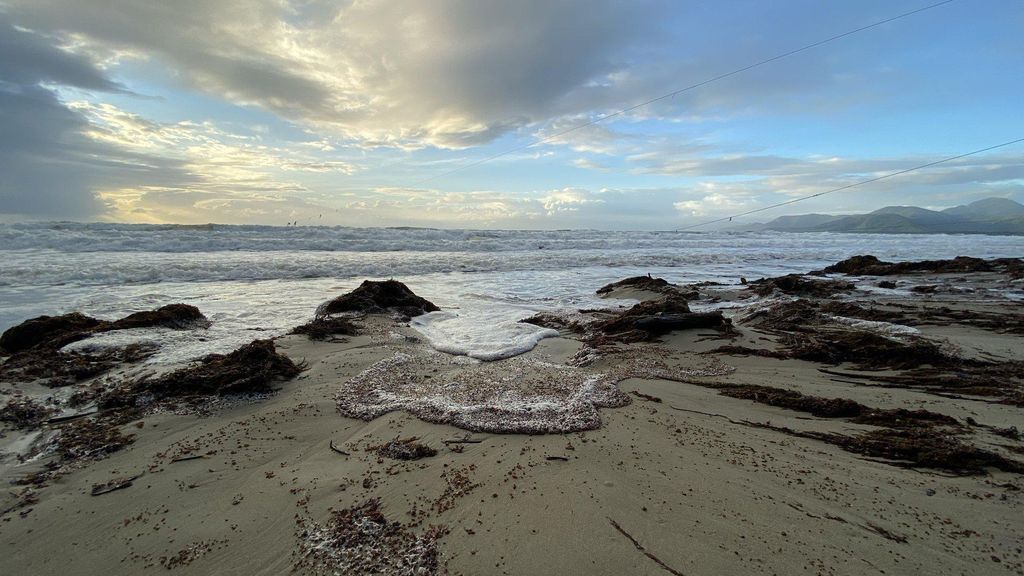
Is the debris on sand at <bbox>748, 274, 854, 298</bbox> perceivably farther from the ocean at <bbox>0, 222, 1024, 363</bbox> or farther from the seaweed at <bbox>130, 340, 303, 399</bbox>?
the seaweed at <bbox>130, 340, 303, 399</bbox>

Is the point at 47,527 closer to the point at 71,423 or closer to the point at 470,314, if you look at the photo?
the point at 71,423

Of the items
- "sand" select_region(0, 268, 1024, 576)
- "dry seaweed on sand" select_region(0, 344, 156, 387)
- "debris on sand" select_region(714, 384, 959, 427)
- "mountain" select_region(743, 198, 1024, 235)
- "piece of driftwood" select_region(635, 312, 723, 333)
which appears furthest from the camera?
"mountain" select_region(743, 198, 1024, 235)

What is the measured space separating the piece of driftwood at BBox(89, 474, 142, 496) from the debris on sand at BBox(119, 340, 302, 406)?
1.29 meters

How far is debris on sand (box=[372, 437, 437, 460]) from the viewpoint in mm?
2900

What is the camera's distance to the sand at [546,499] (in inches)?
77.7

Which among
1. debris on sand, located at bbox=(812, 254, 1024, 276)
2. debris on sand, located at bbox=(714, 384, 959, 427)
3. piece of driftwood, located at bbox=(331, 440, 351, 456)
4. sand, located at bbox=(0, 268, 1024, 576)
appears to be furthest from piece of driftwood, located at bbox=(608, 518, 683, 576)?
debris on sand, located at bbox=(812, 254, 1024, 276)

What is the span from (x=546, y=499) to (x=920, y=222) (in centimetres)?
7409

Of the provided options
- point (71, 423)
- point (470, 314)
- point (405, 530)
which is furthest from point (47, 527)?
point (470, 314)

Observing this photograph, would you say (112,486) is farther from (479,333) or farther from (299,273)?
(299,273)

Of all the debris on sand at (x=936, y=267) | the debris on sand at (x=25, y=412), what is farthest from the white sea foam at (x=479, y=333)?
the debris on sand at (x=936, y=267)

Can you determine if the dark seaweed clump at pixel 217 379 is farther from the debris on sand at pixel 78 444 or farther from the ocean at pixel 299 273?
the ocean at pixel 299 273

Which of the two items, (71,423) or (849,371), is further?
(849,371)

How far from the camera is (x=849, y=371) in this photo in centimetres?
461

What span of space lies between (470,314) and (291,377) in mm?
4173
